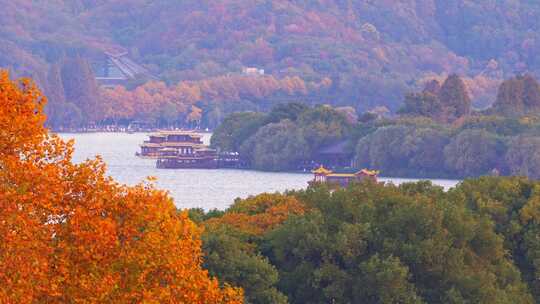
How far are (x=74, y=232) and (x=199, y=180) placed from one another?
7711 centimetres

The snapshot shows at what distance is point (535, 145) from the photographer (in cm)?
9356

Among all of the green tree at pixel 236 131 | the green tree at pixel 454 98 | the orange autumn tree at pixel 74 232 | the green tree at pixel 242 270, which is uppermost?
the green tree at pixel 454 98

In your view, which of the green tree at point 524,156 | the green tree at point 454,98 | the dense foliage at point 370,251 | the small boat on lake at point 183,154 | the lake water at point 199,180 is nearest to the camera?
the dense foliage at point 370,251

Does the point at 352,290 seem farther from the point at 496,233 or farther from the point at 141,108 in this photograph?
the point at 141,108

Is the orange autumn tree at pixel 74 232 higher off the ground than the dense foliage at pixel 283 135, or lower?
lower

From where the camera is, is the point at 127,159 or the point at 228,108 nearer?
the point at 127,159

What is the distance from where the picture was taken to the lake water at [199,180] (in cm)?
8081

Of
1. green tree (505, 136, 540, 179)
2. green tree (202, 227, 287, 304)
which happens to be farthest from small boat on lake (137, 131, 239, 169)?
green tree (202, 227, 287, 304)

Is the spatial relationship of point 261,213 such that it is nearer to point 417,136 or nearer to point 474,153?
point 474,153

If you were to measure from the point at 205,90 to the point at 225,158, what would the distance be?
209 feet

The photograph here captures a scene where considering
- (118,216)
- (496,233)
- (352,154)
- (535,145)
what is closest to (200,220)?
(496,233)

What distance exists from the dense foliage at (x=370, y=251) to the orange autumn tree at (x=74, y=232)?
367 inches

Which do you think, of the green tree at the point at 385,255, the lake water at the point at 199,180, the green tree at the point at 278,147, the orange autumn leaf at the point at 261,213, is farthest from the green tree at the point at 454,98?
the green tree at the point at 385,255

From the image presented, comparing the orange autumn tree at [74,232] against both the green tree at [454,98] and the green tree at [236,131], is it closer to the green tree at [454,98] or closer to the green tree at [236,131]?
the green tree at [236,131]
